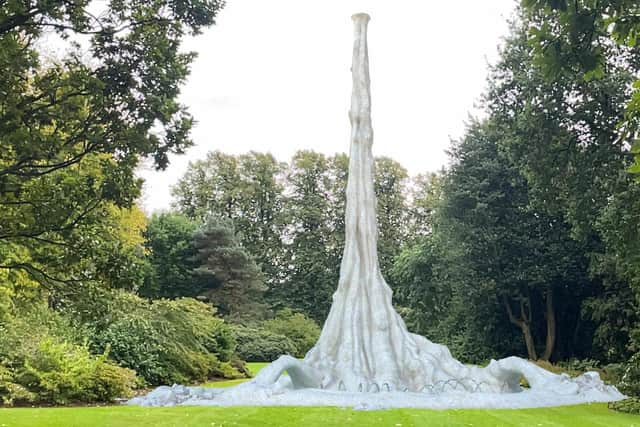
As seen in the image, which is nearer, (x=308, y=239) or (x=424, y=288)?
(x=424, y=288)

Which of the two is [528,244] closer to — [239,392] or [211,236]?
[239,392]

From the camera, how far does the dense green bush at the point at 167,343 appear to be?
17.8 meters

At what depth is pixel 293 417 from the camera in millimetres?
11000

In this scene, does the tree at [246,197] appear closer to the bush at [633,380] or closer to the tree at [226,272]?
the tree at [226,272]

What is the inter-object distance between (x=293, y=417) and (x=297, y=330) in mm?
23384

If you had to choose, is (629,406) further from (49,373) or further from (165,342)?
(165,342)

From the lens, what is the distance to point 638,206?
1277 centimetres

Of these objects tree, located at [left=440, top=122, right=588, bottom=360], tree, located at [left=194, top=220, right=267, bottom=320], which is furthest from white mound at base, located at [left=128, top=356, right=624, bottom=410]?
tree, located at [left=194, top=220, right=267, bottom=320]

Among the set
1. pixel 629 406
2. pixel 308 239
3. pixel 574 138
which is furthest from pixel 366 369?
pixel 308 239

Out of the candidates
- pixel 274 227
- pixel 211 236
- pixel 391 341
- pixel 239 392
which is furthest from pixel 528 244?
pixel 274 227

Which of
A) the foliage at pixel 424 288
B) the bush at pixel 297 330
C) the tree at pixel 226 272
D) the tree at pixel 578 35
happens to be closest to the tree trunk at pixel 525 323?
the foliage at pixel 424 288

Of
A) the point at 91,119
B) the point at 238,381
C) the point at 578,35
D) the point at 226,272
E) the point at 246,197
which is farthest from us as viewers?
the point at 246,197

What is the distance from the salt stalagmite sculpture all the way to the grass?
3.28ft

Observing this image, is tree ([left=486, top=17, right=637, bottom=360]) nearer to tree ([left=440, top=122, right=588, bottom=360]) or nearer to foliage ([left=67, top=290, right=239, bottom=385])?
tree ([left=440, top=122, right=588, bottom=360])
